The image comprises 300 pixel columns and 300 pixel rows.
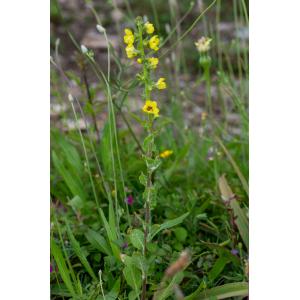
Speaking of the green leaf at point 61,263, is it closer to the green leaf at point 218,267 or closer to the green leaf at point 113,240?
the green leaf at point 113,240

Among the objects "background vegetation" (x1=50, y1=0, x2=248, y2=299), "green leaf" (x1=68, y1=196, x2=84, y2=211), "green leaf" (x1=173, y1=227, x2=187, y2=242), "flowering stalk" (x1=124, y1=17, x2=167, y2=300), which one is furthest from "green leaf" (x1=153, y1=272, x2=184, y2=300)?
"green leaf" (x1=68, y1=196, x2=84, y2=211)

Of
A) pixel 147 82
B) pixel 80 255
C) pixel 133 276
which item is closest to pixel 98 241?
pixel 80 255

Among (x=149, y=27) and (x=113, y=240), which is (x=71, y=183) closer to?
(x=113, y=240)

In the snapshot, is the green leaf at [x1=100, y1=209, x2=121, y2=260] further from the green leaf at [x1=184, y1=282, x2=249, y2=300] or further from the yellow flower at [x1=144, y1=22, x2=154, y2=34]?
the yellow flower at [x1=144, y1=22, x2=154, y2=34]

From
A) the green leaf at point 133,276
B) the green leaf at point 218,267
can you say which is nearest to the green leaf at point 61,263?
the green leaf at point 133,276
